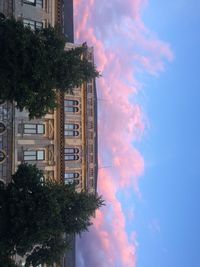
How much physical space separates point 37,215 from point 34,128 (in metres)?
18.0

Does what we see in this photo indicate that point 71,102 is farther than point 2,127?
Yes

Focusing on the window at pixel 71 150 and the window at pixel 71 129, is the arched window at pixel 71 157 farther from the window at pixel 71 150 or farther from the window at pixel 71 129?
the window at pixel 71 129

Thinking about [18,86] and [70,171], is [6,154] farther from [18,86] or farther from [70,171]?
[18,86]

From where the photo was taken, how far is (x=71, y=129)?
189ft

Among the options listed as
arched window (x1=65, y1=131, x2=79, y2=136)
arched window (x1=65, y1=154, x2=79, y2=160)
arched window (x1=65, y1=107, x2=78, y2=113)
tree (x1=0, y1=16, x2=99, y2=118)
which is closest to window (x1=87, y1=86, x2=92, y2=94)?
arched window (x1=65, y1=107, x2=78, y2=113)

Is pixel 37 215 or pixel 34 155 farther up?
pixel 34 155

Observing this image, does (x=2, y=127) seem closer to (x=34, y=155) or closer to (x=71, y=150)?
(x=34, y=155)

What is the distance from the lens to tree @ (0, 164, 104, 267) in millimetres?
37750

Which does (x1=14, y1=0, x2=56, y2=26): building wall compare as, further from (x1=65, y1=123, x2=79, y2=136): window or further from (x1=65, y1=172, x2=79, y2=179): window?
(x1=65, y1=172, x2=79, y2=179): window

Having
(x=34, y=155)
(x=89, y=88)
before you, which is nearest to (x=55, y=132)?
(x=34, y=155)

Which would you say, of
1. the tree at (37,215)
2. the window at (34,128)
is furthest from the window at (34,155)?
the tree at (37,215)

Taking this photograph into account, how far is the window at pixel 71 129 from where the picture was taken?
57.2 meters

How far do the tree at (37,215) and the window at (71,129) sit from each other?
16149 millimetres

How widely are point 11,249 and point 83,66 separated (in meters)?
14.8
